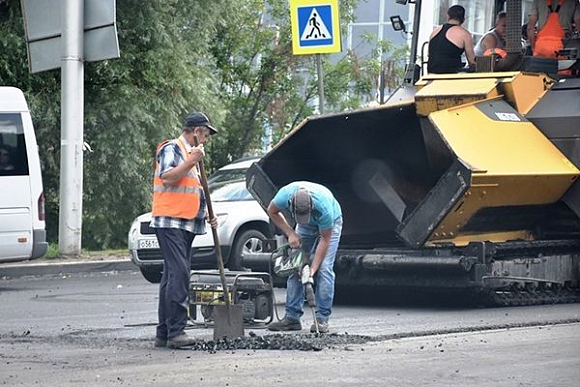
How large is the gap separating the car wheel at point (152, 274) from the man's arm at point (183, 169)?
6.75m

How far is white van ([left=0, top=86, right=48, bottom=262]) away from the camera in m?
16.3

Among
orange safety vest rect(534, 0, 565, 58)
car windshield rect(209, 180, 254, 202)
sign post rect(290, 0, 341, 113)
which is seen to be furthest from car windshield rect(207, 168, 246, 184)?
orange safety vest rect(534, 0, 565, 58)

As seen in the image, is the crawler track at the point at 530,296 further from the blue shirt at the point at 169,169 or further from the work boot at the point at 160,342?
the work boot at the point at 160,342

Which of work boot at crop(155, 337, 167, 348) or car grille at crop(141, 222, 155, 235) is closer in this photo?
work boot at crop(155, 337, 167, 348)

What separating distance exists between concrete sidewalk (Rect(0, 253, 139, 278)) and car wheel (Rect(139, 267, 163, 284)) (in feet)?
6.16

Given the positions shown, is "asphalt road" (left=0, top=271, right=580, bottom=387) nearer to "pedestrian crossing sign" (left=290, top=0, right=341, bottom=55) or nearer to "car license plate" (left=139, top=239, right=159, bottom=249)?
"car license plate" (left=139, top=239, right=159, bottom=249)

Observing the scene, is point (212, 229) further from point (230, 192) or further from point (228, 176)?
point (228, 176)

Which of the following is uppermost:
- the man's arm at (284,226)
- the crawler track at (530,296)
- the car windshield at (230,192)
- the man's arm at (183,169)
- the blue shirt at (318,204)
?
the man's arm at (183,169)

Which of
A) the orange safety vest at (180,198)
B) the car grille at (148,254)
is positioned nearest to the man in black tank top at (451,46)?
the car grille at (148,254)

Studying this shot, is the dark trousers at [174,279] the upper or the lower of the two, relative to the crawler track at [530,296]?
upper

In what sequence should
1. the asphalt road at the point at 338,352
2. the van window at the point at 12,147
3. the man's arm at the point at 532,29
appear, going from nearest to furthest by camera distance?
the asphalt road at the point at 338,352
the man's arm at the point at 532,29
the van window at the point at 12,147

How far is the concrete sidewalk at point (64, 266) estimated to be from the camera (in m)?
18.2

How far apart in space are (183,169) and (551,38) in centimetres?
558

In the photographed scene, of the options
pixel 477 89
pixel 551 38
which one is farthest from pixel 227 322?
pixel 551 38
